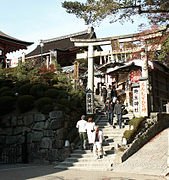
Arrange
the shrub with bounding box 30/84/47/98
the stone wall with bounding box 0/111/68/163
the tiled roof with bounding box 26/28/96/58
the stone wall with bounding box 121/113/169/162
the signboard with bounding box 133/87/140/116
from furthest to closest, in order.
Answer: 1. the tiled roof with bounding box 26/28/96/58
2. the shrub with bounding box 30/84/47/98
3. the signboard with bounding box 133/87/140/116
4. the stone wall with bounding box 0/111/68/163
5. the stone wall with bounding box 121/113/169/162

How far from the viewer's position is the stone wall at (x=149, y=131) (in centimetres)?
1102

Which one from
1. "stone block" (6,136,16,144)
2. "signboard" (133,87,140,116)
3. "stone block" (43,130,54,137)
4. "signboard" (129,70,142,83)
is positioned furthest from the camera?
"signboard" (129,70,142,83)

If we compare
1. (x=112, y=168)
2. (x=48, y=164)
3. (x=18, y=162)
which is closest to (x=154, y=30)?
(x=112, y=168)

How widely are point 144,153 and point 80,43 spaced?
818cm

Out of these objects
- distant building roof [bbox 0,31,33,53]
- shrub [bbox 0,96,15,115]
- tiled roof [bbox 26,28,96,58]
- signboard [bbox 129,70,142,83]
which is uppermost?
tiled roof [bbox 26,28,96,58]

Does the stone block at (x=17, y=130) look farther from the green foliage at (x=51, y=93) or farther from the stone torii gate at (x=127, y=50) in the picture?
the stone torii gate at (x=127, y=50)

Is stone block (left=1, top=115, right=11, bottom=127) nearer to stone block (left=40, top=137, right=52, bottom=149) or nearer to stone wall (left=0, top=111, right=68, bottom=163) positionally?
stone wall (left=0, top=111, right=68, bottom=163)

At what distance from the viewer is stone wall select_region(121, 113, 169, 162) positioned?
11016 mm

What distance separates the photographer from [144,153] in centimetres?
1108

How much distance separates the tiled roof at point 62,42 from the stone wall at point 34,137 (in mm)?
16507

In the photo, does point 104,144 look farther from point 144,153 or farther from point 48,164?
point 48,164

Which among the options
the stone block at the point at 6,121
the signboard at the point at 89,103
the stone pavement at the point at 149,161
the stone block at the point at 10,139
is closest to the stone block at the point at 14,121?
the stone block at the point at 6,121

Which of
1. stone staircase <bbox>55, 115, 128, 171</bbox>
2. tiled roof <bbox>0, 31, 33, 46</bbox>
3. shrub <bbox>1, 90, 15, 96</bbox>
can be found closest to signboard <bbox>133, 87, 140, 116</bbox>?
stone staircase <bbox>55, 115, 128, 171</bbox>

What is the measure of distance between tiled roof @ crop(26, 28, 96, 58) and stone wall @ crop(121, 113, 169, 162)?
52.9 ft
